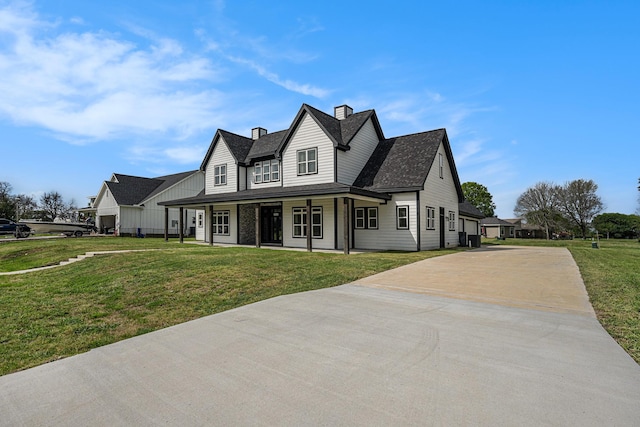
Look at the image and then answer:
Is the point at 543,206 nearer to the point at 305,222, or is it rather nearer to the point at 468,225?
the point at 468,225

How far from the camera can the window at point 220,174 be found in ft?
83.8

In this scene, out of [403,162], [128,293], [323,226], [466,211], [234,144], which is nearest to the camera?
[128,293]

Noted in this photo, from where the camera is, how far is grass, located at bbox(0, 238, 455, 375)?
16.8 ft

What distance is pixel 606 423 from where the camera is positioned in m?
2.67

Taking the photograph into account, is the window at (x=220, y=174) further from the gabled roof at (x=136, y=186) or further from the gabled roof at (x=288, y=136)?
the gabled roof at (x=136, y=186)

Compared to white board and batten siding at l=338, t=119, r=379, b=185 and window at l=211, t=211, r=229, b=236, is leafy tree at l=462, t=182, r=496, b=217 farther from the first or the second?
window at l=211, t=211, r=229, b=236

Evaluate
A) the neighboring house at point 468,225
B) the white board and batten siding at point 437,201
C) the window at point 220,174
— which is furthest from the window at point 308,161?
the neighboring house at point 468,225

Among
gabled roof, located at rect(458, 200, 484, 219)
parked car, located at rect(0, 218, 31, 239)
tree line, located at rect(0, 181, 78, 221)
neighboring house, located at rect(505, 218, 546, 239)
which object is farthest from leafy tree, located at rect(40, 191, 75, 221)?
neighboring house, located at rect(505, 218, 546, 239)

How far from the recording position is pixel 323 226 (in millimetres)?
19703

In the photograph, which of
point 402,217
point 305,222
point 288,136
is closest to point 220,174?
point 288,136

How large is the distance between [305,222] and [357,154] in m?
5.27

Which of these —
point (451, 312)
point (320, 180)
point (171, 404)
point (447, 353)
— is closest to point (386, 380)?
point (447, 353)

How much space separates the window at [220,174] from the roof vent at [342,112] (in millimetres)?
9067

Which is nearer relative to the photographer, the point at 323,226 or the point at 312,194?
the point at 312,194
